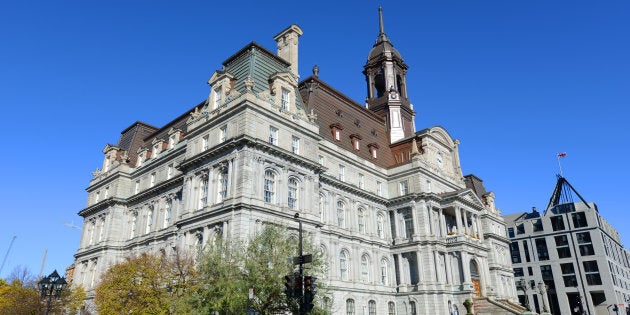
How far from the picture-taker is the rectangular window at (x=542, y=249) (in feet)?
301

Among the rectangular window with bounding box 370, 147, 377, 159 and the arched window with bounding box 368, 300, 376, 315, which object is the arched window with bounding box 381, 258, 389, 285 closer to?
the arched window with bounding box 368, 300, 376, 315

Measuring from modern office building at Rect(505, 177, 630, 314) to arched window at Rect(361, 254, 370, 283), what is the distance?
49228 mm

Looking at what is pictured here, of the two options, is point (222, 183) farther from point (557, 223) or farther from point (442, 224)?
point (557, 223)

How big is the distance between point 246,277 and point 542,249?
276 ft

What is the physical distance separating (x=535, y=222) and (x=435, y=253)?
2265 inches

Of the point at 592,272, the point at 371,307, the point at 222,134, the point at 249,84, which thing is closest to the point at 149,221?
the point at 222,134

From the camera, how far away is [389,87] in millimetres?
61938

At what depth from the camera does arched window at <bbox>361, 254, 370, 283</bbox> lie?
153ft

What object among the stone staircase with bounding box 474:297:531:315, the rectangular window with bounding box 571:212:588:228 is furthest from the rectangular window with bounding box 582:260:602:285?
the stone staircase with bounding box 474:297:531:315

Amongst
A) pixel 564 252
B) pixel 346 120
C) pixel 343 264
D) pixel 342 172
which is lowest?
pixel 343 264

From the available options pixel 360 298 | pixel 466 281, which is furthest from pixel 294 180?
pixel 466 281

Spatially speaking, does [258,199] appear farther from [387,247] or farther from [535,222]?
[535,222]

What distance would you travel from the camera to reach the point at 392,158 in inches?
2195

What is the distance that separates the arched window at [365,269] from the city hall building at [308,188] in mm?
127
